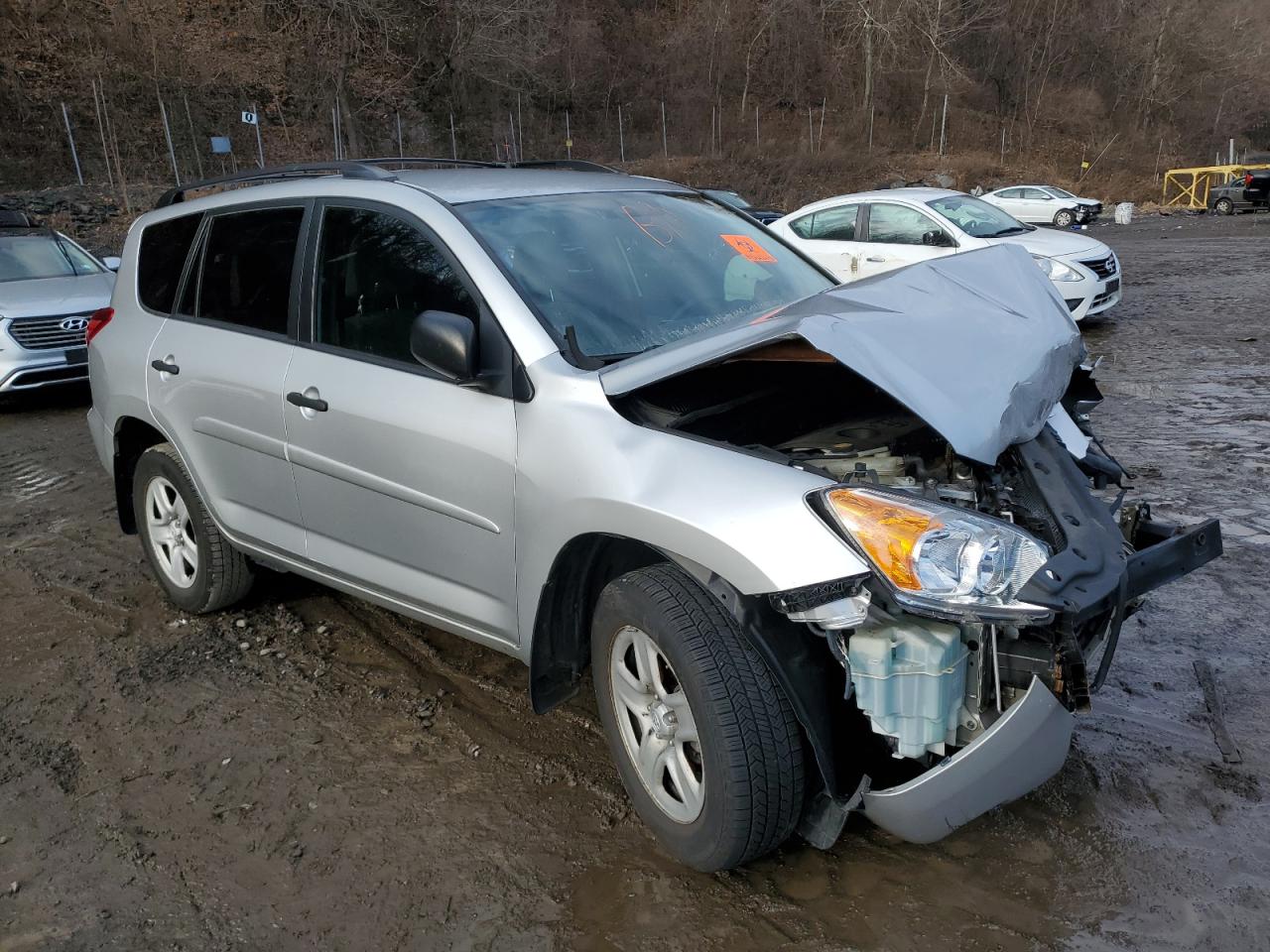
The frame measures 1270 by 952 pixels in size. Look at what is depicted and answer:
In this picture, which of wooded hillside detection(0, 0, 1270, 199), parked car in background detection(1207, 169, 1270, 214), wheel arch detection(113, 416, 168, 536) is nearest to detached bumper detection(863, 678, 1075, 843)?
wheel arch detection(113, 416, 168, 536)

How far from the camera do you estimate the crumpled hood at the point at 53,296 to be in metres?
9.20

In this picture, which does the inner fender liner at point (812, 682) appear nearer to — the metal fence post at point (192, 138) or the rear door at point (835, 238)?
the rear door at point (835, 238)

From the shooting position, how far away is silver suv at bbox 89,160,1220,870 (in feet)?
7.41

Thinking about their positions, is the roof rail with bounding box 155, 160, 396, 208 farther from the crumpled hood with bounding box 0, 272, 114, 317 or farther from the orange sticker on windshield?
the crumpled hood with bounding box 0, 272, 114, 317

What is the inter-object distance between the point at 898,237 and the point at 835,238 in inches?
26.6

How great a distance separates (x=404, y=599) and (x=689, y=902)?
137cm

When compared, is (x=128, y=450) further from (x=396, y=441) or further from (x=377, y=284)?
(x=396, y=441)

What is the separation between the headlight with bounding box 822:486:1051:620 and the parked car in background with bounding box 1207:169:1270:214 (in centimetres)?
3471

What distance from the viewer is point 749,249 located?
12.8 ft

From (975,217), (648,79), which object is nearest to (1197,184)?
(648,79)

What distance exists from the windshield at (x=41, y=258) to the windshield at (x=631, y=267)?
28.4 ft

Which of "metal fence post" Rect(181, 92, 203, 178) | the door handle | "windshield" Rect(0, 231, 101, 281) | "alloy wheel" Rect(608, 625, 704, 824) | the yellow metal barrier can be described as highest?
the door handle

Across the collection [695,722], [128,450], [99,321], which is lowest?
[128,450]

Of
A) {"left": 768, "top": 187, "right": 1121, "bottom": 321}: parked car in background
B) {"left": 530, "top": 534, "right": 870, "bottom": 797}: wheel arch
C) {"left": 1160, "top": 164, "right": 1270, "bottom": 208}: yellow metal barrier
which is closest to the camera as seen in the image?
{"left": 530, "top": 534, "right": 870, "bottom": 797}: wheel arch
